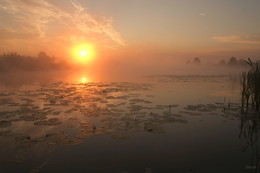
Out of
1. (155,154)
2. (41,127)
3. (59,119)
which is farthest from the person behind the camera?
(59,119)

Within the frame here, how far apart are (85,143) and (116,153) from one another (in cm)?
171

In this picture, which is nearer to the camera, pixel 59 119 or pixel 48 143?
pixel 48 143

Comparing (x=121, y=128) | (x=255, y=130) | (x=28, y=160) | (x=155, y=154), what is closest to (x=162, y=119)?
(x=121, y=128)

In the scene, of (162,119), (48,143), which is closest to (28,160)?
(48,143)

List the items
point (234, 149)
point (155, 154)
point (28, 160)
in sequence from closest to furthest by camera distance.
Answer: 1. point (28, 160)
2. point (155, 154)
3. point (234, 149)

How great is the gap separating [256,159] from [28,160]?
28.5 ft

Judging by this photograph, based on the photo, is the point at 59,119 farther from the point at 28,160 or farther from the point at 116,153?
the point at 116,153

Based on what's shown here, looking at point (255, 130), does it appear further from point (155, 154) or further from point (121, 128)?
point (121, 128)

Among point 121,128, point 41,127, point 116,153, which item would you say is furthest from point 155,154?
point 41,127

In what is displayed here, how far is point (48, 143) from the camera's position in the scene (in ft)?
25.8

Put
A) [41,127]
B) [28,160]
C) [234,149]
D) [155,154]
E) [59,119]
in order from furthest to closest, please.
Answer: [59,119] → [41,127] → [234,149] → [155,154] → [28,160]

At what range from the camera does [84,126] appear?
1010 cm

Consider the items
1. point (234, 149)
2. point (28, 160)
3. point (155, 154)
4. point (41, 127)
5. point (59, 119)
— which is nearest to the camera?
point (28, 160)

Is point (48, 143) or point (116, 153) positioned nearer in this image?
point (116, 153)
